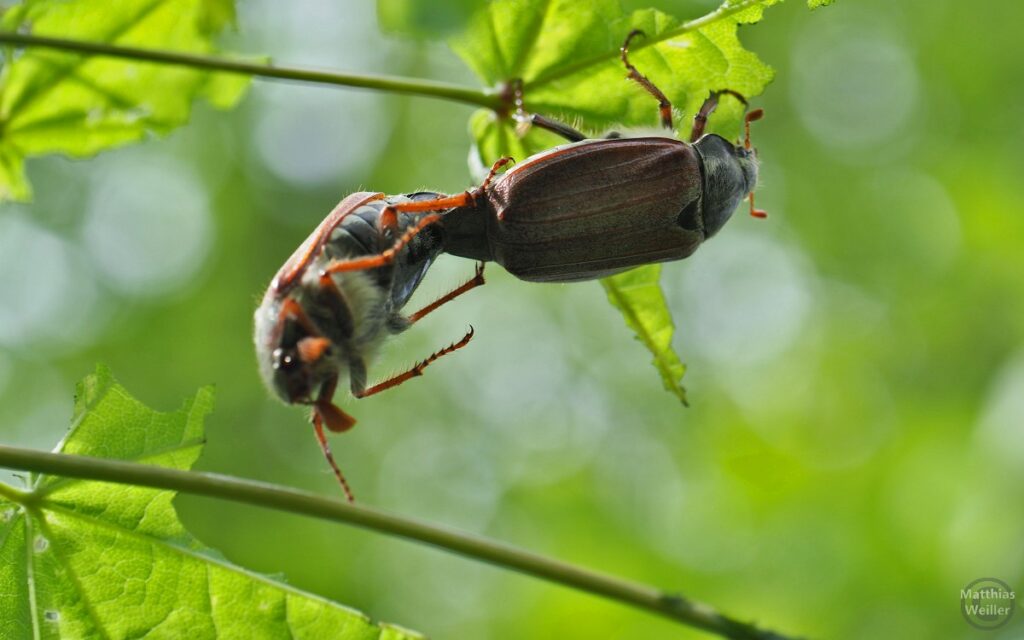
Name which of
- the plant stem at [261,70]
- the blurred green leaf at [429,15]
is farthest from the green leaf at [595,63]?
the blurred green leaf at [429,15]

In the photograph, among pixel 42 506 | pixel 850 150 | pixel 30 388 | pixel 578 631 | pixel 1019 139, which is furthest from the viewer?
pixel 30 388

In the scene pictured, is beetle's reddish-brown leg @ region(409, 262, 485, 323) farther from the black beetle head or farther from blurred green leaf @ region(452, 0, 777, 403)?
the black beetle head

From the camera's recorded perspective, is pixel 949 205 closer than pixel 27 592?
No

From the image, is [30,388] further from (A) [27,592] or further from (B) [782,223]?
(A) [27,592]

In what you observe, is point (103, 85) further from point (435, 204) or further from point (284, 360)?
point (284, 360)

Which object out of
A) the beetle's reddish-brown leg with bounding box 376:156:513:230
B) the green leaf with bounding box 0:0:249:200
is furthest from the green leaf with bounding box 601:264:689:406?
the green leaf with bounding box 0:0:249:200

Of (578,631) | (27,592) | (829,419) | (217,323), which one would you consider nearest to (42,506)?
(27,592)

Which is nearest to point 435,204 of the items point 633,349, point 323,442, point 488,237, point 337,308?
point 488,237

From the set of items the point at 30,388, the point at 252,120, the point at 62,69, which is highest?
the point at 252,120
